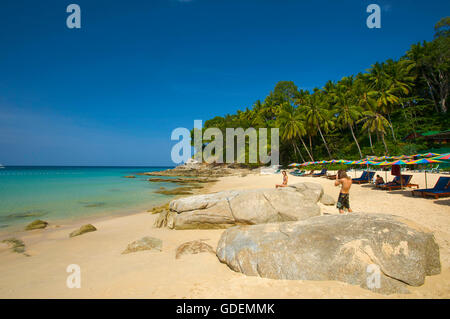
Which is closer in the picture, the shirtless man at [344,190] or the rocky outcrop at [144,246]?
the rocky outcrop at [144,246]

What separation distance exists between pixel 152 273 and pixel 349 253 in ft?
13.0

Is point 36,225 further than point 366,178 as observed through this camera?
No

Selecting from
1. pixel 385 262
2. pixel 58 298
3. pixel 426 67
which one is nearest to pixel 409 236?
pixel 385 262

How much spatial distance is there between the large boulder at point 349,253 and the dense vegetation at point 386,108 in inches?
1305

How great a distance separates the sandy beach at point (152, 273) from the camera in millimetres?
3635

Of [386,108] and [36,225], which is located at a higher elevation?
[386,108]

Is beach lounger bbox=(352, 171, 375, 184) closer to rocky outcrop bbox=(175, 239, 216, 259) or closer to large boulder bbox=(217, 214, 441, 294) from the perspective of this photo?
large boulder bbox=(217, 214, 441, 294)

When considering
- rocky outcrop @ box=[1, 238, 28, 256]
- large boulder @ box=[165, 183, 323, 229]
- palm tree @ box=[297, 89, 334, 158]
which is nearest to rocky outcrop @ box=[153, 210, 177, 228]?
large boulder @ box=[165, 183, 323, 229]

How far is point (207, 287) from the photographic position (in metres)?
3.85

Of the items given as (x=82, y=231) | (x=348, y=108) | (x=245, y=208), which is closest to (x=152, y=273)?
(x=245, y=208)

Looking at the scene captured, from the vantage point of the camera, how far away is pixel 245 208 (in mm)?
7824

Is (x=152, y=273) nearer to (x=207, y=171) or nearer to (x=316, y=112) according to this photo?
(x=316, y=112)

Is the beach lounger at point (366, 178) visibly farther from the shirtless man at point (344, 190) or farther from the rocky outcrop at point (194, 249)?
the rocky outcrop at point (194, 249)

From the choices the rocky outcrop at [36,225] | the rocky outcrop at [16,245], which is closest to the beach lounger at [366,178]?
the rocky outcrop at [16,245]
